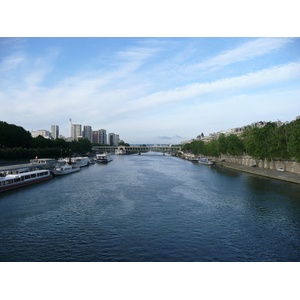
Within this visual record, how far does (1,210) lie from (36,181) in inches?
612

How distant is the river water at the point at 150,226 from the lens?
12.0m

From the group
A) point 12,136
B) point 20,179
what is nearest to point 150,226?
point 20,179

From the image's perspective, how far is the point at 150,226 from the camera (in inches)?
630

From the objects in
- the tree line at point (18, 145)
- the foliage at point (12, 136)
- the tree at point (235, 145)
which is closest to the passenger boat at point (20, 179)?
the tree line at point (18, 145)

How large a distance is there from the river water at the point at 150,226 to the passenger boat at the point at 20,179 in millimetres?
2056

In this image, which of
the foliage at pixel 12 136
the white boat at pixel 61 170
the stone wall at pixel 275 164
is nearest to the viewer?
the stone wall at pixel 275 164

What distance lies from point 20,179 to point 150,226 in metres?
22.0

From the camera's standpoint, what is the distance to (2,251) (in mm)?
12219

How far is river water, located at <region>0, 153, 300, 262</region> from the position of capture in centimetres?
1202

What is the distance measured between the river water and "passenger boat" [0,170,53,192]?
2.06 metres

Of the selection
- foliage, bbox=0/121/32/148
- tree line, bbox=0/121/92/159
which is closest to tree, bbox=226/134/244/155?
tree line, bbox=0/121/92/159

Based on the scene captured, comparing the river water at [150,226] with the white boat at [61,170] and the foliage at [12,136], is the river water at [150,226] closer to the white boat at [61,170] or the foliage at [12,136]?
the white boat at [61,170]

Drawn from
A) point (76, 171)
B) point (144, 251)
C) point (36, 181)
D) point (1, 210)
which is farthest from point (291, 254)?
point (76, 171)

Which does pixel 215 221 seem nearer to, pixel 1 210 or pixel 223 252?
pixel 223 252
